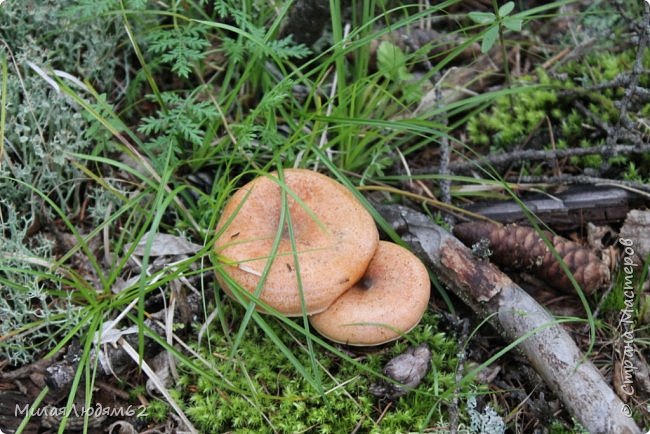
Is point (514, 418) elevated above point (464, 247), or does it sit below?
below

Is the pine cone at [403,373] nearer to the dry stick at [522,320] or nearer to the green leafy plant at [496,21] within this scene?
the dry stick at [522,320]

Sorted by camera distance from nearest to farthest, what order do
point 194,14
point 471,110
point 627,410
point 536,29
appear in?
point 627,410
point 194,14
point 471,110
point 536,29

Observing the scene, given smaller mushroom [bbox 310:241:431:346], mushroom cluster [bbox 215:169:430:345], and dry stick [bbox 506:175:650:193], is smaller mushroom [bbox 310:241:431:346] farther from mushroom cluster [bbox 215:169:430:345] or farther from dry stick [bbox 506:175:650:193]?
dry stick [bbox 506:175:650:193]

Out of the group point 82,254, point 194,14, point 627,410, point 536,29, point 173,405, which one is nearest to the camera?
point 627,410

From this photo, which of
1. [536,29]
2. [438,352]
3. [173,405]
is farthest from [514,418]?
[536,29]

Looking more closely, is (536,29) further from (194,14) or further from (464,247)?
(194,14)

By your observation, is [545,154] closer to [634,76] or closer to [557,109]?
[557,109]

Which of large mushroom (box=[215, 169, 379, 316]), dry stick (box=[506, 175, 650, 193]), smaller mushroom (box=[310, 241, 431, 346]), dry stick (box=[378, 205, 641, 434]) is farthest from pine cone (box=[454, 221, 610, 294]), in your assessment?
large mushroom (box=[215, 169, 379, 316])
